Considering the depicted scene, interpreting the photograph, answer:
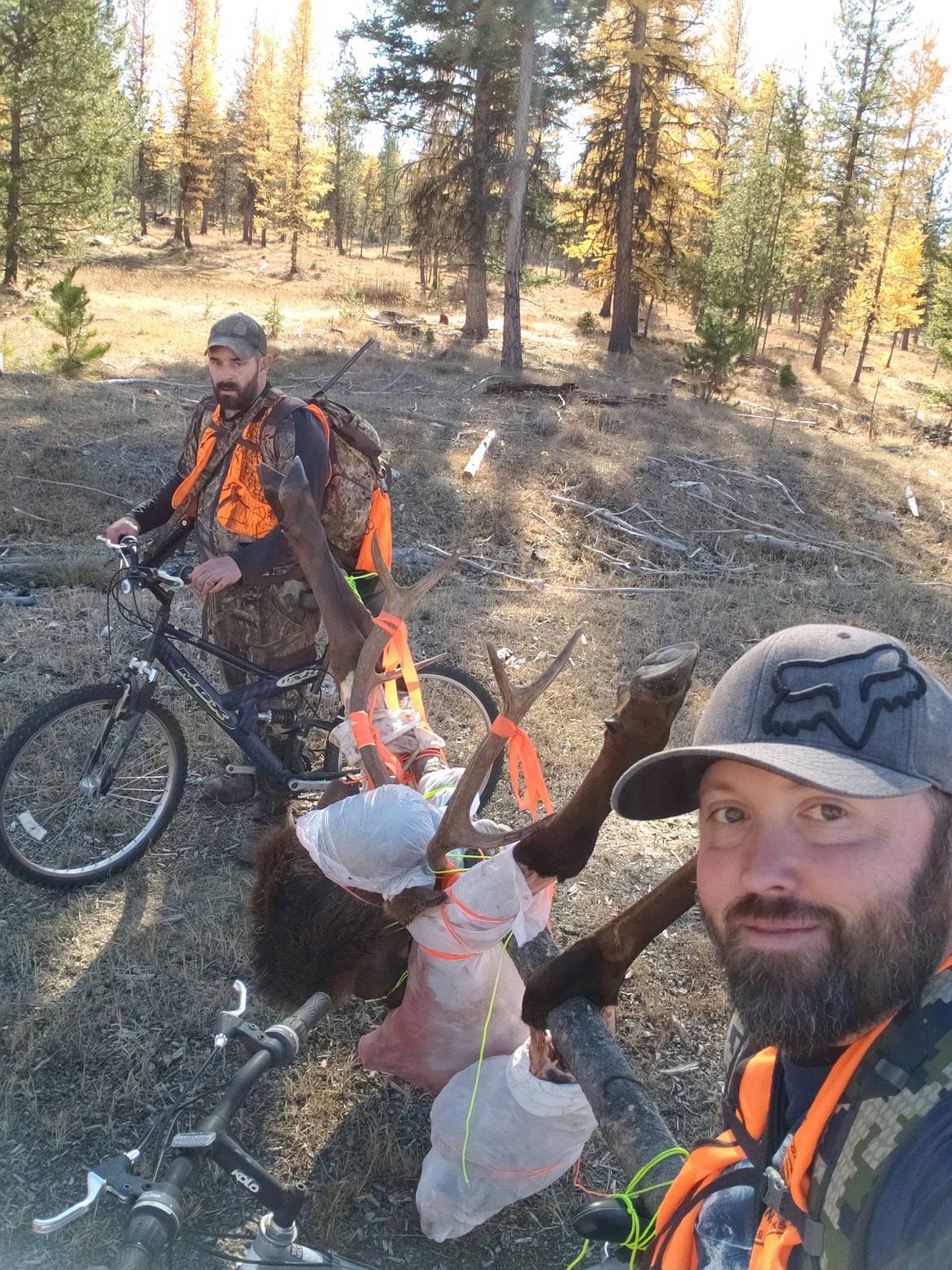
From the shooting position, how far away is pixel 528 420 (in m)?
14.6

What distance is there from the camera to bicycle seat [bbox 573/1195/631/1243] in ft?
5.83

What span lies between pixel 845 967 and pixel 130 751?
3.54 metres

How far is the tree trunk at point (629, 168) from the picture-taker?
23984 mm

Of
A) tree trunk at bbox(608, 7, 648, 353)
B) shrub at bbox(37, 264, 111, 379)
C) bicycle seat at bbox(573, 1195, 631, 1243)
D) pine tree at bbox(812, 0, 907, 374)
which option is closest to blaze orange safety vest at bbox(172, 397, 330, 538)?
bicycle seat at bbox(573, 1195, 631, 1243)

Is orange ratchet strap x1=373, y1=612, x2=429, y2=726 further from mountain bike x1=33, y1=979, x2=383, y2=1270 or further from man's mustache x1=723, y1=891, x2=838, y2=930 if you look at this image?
man's mustache x1=723, y1=891, x2=838, y2=930

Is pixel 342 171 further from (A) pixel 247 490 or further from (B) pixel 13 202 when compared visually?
(A) pixel 247 490

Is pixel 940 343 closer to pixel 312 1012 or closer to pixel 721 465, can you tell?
pixel 721 465

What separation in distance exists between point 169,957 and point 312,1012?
1.44m

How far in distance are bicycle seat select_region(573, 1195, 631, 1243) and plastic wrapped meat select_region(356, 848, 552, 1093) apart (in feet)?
1.74

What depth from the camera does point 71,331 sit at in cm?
1384

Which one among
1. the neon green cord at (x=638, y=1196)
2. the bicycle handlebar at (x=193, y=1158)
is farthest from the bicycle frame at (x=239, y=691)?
the neon green cord at (x=638, y=1196)

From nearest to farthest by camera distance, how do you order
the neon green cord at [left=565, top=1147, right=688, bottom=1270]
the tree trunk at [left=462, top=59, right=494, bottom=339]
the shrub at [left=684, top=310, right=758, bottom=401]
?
the neon green cord at [left=565, top=1147, right=688, bottom=1270] → the shrub at [left=684, top=310, right=758, bottom=401] → the tree trunk at [left=462, top=59, right=494, bottom=339]

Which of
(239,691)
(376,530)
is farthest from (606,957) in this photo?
(239,691)

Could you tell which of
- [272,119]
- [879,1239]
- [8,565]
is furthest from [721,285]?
[272,119]
